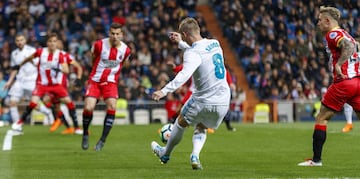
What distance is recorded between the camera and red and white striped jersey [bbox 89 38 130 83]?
16141mm

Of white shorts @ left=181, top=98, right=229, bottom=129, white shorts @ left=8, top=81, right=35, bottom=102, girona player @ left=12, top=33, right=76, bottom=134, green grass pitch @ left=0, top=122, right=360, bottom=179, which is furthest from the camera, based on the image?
white shorts @ left=8, top=81, right=35, bottom=102

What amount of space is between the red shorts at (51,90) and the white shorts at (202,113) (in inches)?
370

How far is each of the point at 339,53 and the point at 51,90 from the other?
10154 millimetres

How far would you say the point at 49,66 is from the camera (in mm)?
20391

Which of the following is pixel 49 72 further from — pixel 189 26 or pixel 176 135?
pixel 189 26

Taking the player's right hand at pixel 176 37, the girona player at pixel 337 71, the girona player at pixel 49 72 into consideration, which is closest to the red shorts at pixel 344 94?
the girona player at pixel 337 71

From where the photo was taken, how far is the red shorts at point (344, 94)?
12.2 meters

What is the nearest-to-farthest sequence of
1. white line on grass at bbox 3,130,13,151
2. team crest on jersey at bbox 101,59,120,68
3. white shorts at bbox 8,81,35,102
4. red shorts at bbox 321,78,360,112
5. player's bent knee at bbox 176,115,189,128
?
player's bent knee at bbox 176,115,189,128 → red shorts at bbox 321,78,360,112 → team crest on jersey at bbox 101,59,120,68 → white line on grass at bbox 3,130,13,151 → white shorts at bbox 8,81,35,102

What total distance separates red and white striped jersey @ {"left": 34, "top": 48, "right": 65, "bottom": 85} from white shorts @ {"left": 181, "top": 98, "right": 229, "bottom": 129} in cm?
930

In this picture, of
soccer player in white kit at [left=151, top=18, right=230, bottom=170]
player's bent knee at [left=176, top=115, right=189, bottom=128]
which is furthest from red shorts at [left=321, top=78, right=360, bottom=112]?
player's bent knee at [left=176, top=115, right=189, bottom=128]

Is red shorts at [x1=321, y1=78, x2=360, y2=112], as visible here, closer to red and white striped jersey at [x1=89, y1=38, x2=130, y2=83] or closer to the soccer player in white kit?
the soccer player in white kit

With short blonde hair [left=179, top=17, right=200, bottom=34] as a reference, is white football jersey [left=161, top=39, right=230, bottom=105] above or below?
below

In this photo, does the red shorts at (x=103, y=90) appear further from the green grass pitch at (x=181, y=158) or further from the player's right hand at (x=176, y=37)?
the player's right hand at (x=176, y=37)

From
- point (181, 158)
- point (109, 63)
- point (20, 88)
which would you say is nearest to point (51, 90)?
point (109, 63)
